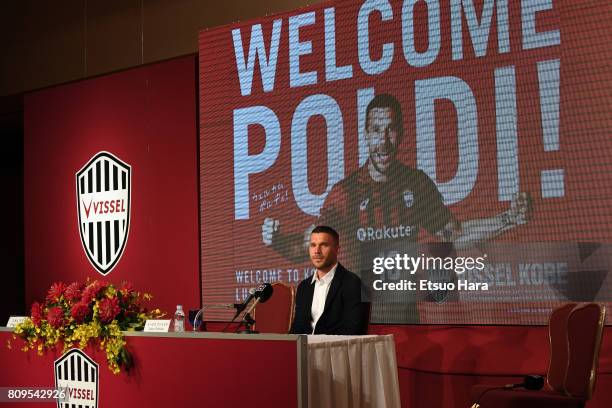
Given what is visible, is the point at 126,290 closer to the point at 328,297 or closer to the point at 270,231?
the point at 328,297

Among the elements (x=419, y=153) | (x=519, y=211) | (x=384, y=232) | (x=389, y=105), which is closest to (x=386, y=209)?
(x=384, y=232)

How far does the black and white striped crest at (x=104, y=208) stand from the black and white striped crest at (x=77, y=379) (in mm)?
3775

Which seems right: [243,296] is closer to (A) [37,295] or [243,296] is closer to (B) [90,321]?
(B) [90,321]

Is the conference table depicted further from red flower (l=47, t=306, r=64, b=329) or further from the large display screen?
the large display screen

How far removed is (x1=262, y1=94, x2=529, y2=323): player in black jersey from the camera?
17.3 feet

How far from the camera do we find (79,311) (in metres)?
3.89

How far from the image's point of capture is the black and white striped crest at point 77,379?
388 centimetres

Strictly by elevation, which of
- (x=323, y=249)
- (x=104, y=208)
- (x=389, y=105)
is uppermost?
(x=389, y=105)

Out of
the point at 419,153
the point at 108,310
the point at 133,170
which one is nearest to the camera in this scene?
the point at 108,310

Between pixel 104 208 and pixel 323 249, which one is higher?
pixel 104 208

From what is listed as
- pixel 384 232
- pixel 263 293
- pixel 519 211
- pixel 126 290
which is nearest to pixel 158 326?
pixel 126 290

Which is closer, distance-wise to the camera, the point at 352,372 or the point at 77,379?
the point at 352,372

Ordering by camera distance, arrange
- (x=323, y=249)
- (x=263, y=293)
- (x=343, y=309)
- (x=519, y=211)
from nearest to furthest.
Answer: (x=263, y=293)
(x=343, y=309)
(x=323, y=249)
(x=519, y=211)

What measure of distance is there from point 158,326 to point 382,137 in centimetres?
240
